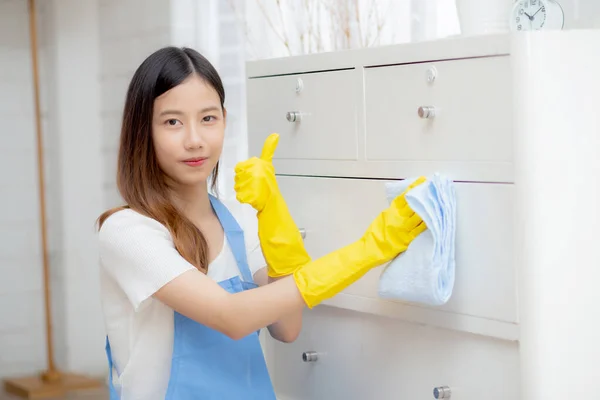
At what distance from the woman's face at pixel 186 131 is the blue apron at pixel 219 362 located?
0.14m

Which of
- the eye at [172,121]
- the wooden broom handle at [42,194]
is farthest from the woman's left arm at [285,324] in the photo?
the wooden broom handle at [42,194]

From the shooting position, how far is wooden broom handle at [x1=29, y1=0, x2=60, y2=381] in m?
3.05

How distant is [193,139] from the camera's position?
145cm

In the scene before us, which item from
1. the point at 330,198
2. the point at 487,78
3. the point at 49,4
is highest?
the point at 49,4

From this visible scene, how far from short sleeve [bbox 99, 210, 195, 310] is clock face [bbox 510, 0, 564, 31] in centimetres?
69

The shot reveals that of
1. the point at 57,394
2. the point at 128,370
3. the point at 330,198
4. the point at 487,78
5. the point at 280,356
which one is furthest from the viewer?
the point at 57,394

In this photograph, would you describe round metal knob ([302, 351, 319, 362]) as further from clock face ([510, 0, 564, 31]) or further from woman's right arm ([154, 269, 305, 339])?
clock face ([510, 0, 564, 31])

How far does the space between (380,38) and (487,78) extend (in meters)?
1.01

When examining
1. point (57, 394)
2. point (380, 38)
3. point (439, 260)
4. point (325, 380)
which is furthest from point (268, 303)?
point (57, 394)

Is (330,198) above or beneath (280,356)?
above

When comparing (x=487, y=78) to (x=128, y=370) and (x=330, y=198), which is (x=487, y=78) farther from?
(x=128, y=370)

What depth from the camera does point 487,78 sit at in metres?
1.30

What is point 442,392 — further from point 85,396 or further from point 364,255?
point 85,396

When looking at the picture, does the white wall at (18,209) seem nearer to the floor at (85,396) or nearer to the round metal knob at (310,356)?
the floor at (85,396)
